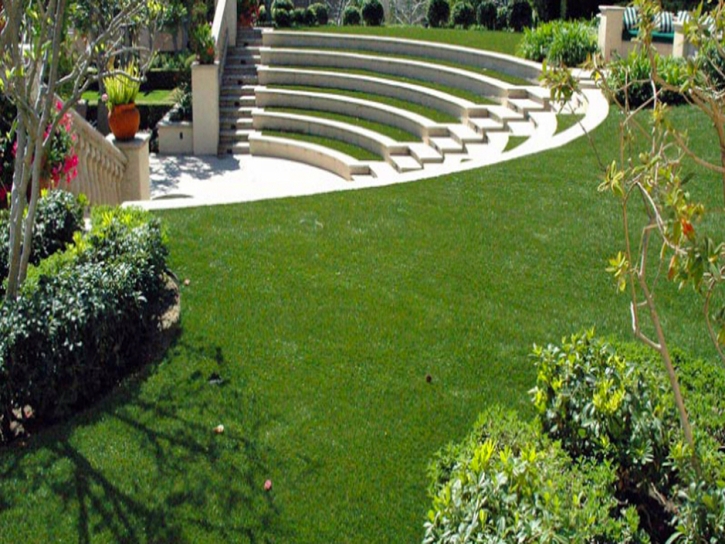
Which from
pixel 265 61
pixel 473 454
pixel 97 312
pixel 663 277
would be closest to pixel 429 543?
pixel 473 454

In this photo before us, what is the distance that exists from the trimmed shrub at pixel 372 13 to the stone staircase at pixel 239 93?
3.29m

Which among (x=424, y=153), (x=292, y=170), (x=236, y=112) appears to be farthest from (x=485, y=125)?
(x=236, y=112)

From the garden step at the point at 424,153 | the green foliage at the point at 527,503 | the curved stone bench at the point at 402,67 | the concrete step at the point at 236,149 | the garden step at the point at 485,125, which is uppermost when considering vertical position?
the curved stone bench at the point at 402,67

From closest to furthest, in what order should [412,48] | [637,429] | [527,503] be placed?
1. [527,503]
2. [637,429]
3. [412,48]

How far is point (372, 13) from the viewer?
2312 cm

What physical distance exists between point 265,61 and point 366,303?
45.3 ft

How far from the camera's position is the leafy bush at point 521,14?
22.6 metres

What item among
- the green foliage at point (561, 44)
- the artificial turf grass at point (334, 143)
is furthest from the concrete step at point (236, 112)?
the green foliage at point (561, 44)

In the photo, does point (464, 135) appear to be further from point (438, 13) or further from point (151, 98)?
point (438, 13)

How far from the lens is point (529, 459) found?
172 inches

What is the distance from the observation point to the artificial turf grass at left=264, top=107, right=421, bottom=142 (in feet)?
51.6

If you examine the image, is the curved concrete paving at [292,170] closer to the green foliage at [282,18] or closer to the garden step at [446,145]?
the garden step at [446,145]

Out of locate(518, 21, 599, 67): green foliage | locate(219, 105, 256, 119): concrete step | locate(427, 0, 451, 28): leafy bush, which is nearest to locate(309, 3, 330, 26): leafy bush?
locate(427, 0, 451, 28): leafy bush

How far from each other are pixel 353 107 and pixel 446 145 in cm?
353
